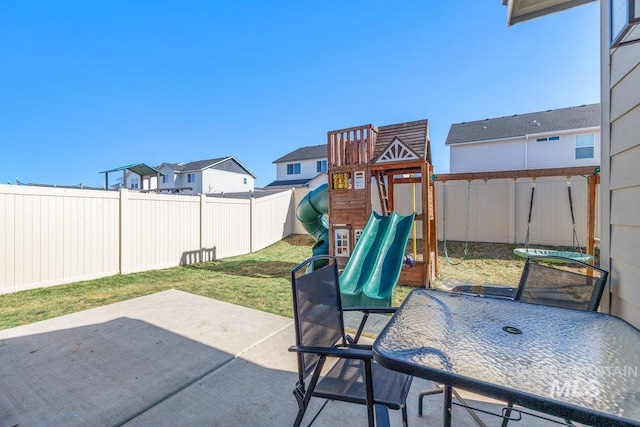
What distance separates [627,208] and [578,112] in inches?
649

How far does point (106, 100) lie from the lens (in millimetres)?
13555

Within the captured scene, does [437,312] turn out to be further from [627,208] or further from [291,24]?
[291,24]

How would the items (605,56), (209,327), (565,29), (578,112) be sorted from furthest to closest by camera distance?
(578,112) < (565,29) < (209,327) < (605,56)

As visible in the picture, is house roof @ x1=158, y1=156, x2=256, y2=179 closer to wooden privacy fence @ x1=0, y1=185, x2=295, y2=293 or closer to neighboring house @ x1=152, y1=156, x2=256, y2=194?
neighboring house @ x1=152, y1=156, x2=256, y2=194

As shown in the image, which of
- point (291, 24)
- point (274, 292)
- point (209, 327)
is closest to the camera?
point (209, 327)

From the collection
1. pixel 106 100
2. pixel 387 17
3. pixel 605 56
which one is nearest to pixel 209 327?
pixel 605 56

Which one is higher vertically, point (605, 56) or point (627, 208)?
point (605, 56)

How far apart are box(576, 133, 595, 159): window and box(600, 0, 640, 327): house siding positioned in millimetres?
14237

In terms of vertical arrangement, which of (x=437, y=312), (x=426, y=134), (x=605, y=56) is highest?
(x=426, y=134)

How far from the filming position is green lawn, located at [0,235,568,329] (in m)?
4.03

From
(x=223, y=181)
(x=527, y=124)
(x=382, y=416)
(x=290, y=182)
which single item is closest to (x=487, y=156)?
(x=527, y=124)

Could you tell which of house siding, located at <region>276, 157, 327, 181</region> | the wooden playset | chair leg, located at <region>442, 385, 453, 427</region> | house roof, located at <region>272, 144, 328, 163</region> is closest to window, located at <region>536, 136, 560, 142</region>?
the wooden playset

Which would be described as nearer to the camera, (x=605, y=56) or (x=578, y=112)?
(x=605, y=56)

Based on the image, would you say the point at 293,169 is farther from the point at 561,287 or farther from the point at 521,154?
the point at 561,287
